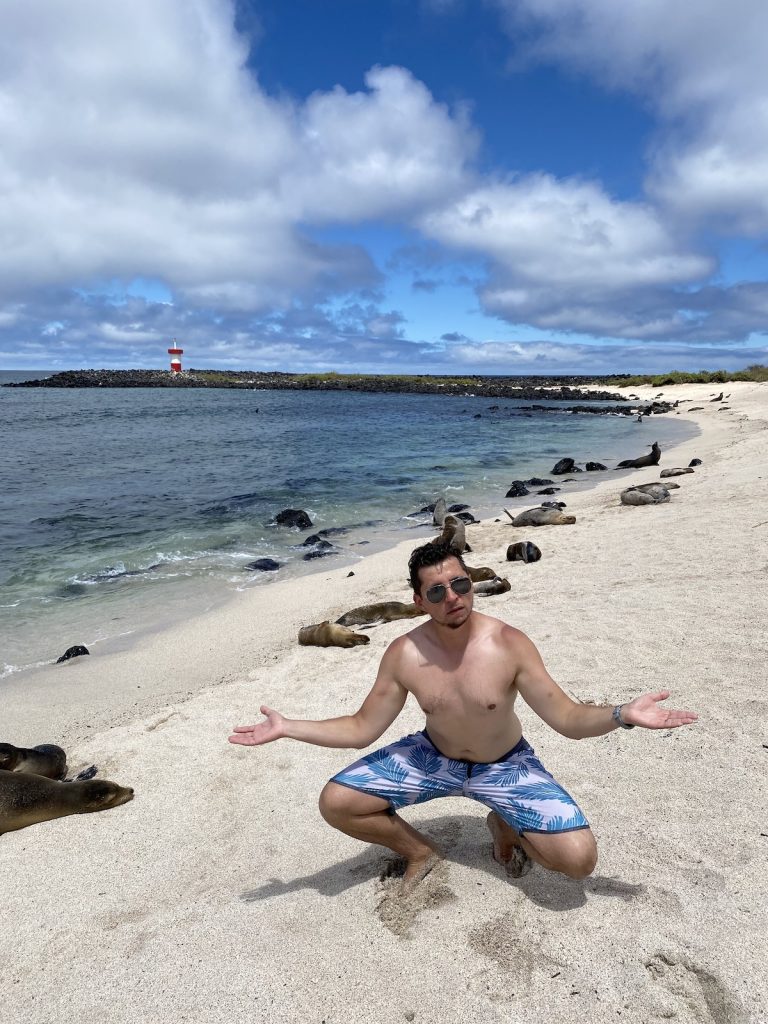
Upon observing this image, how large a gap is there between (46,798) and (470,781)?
9.78 feet

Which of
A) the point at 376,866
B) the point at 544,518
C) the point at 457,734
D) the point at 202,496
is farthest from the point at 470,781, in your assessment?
the point at 202,496

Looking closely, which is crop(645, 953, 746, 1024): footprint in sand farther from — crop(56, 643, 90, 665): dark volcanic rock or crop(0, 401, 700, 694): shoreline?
crop(56, 643, 90, 665): dark volcanic rock

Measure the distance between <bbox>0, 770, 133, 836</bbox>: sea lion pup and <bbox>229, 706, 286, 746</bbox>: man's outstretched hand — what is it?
2.01 meters

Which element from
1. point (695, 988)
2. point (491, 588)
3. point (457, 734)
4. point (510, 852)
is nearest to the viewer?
point (695, 988)

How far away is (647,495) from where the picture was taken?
41.7 ft

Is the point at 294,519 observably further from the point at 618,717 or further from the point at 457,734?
the point at 618,717

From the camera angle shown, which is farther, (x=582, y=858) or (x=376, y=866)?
(x=376, y=866)

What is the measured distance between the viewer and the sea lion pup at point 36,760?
4.67 meters

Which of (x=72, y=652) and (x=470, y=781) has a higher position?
(x=470, y=781)

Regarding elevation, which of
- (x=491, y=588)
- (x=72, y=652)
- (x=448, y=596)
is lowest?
(x=72, y=652)

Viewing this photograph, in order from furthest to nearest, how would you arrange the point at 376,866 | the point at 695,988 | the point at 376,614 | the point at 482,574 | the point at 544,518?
the point at 544,518, the point at 482,574, the point at 376,614, the point at 376,866, the point at 695,988

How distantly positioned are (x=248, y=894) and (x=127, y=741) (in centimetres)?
244

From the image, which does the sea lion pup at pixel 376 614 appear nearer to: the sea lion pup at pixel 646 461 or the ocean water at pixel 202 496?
the ocean water at pixel 202 496

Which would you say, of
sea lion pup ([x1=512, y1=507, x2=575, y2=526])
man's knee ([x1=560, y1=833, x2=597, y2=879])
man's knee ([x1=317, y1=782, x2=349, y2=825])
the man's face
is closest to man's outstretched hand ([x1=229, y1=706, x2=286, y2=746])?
man's knee ([x1=317, y1=782, x2=349, y2=825])
